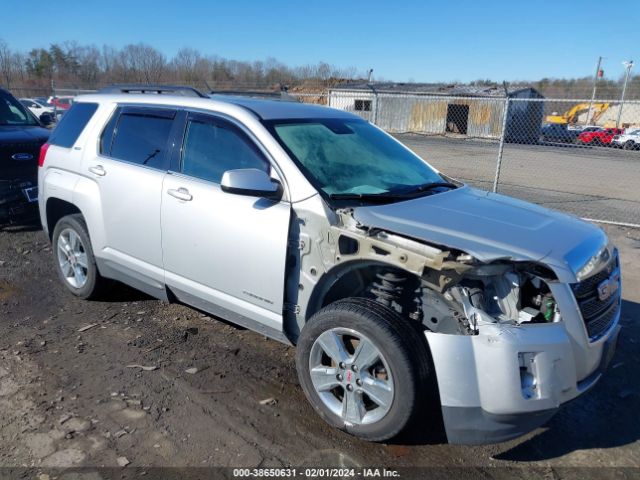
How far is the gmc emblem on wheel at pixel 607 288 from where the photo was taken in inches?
112

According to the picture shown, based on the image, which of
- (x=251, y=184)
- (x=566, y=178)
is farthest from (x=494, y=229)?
(x=566, y=178)

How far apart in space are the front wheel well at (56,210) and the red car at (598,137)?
32917mm

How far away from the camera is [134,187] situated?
4.01 m

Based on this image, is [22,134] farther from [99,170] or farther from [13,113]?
[99,170]

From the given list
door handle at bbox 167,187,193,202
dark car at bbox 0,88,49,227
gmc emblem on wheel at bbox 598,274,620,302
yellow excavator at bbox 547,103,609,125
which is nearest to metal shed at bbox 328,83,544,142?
yellow excavator at bbox 547,103,609,125

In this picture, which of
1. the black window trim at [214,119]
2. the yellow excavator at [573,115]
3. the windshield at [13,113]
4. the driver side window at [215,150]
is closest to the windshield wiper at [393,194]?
the black window trim at [214,119]

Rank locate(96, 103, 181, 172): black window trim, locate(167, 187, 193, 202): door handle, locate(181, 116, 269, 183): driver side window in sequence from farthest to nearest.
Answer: locate(96, 103, 181, 172): black window trim → locate(167, 187, 193, 202): door handle → locate(181, 116, 269, 183): driver side window

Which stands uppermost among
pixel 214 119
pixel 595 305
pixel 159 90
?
pixel 159 90

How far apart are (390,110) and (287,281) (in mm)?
35689

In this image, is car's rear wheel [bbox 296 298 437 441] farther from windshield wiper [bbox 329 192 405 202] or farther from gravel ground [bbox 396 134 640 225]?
gravel ground [bbox 396 134 640 225]

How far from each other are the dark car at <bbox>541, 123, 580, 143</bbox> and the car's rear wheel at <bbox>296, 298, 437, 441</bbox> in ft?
116

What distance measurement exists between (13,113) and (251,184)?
663 centimetres

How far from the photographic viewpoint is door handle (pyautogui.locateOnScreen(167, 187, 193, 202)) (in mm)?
3629

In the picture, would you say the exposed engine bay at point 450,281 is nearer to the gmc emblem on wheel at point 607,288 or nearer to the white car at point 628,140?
the gmc emblem on wheel at point 607,288
